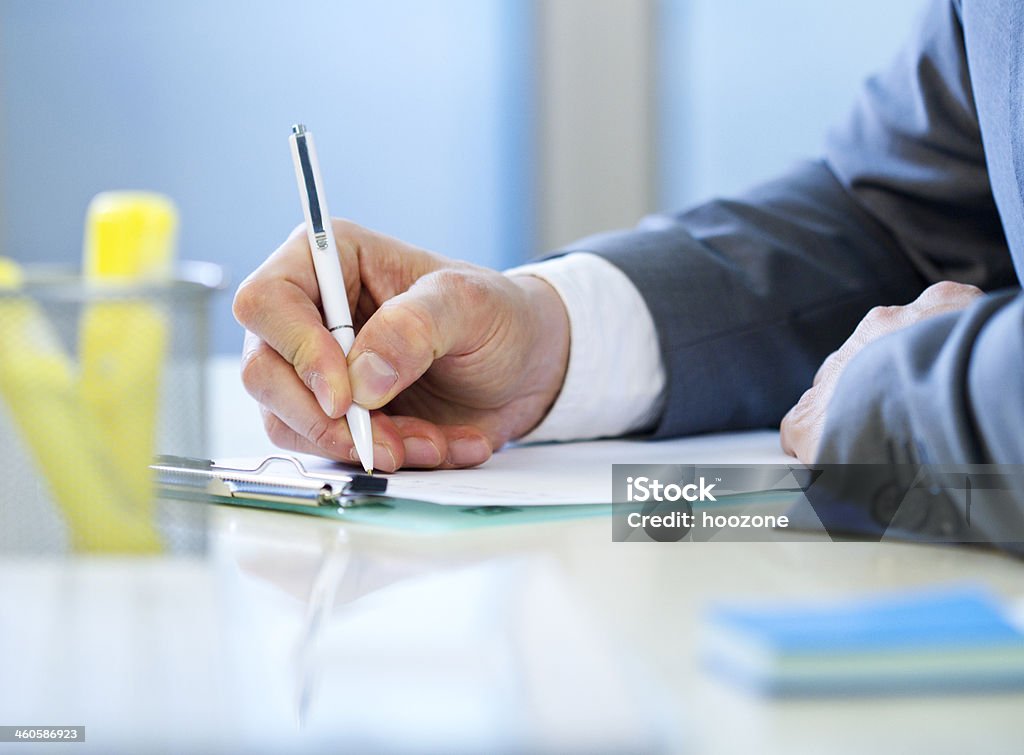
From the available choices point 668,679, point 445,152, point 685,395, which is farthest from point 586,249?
point 445,152

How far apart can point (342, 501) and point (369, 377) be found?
0.10 metres

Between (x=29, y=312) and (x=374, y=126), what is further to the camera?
(x=374, y=126)

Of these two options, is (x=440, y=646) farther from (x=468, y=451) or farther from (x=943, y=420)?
(x=468, y=451)

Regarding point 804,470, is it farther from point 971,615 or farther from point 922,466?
point 971,615

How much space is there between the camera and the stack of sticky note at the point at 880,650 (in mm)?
222

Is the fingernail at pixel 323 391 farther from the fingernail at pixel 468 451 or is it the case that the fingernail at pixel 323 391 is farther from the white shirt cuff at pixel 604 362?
the white shirt cuff at pixel 604 362

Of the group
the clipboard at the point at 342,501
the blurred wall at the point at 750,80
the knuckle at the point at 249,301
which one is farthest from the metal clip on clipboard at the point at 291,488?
the blurred wall at the point at 750,80

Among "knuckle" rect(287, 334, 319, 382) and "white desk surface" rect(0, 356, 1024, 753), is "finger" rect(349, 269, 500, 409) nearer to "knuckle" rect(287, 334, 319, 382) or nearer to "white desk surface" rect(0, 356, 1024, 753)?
"knuckle" rect(287, 334, 319, 382)

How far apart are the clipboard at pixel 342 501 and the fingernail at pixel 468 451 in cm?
11

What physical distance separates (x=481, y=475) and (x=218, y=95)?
→ 1751 mm

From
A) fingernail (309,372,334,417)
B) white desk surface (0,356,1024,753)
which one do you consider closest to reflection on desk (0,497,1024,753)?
white desk surface (0,356,1024,753)

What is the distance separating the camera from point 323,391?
0.53 meters

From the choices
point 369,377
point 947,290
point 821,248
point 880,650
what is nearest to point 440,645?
point 880,650

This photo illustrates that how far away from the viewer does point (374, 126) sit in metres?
2.14
